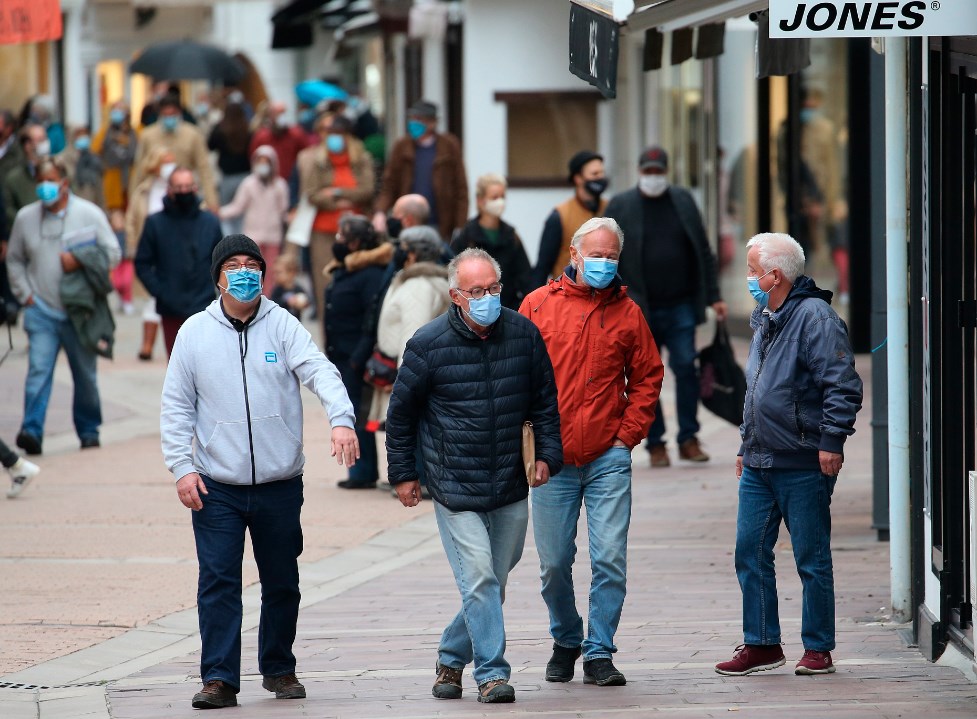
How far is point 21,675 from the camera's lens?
7492mm

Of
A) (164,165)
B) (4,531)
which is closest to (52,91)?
(164,165)

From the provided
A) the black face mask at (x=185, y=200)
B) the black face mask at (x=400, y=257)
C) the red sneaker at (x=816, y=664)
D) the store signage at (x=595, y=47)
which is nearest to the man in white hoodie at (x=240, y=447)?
the store signage at (x=595, y=47)

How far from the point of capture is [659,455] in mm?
12539

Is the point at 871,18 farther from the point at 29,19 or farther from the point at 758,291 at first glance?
the point at 29,19

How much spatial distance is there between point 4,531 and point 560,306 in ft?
14.8

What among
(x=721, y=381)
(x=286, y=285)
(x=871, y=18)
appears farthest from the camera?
(x=286, y=285)

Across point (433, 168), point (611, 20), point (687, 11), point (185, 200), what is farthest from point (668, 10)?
point (433, 168)

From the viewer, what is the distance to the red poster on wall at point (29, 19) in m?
11.1

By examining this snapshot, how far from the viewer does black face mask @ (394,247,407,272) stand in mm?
11203

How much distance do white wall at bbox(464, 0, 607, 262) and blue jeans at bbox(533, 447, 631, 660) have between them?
11.7m

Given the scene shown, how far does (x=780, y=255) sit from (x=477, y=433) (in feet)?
4.36

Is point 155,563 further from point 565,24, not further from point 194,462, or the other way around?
point 565,24

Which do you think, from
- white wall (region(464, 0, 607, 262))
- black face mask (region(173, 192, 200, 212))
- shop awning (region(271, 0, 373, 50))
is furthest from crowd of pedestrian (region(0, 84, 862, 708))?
shop awning (region(271, 0, 373, 50))

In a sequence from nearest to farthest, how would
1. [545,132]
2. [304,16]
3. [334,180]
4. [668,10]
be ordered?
[668,10], [334,180], [545,132], [304,16]
